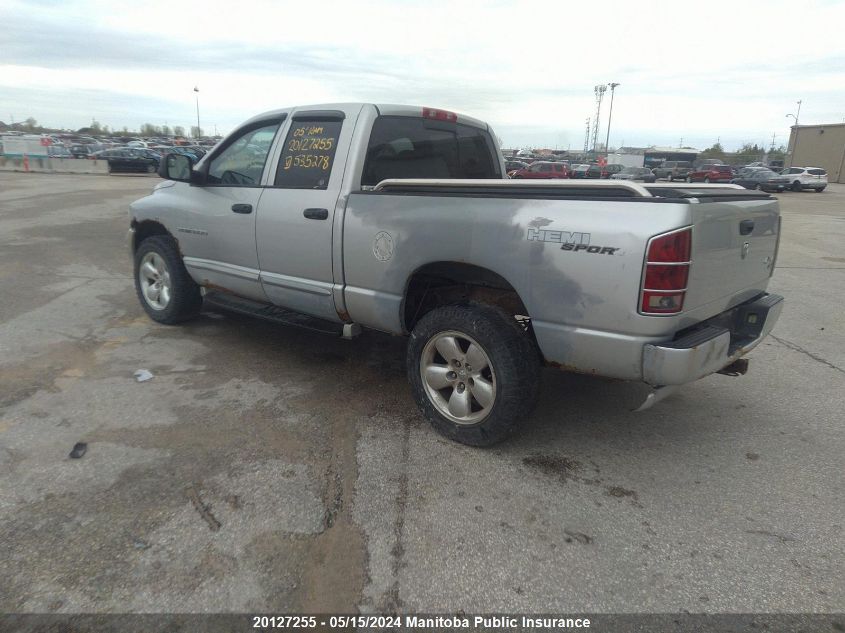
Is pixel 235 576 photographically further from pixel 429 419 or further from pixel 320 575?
pixel 429 419

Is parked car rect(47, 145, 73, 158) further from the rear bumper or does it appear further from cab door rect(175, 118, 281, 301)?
the rear bumper

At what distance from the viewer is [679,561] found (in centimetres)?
256

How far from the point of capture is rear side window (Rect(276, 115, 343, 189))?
4094 mm

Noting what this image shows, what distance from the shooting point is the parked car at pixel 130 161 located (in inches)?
1233

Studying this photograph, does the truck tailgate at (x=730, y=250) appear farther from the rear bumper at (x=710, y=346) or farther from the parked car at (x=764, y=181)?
the parked car at (x=764, y=181)

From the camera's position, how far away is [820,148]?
52.4 metres

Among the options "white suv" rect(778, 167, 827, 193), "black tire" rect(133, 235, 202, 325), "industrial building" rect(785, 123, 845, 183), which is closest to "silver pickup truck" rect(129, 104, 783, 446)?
"black tire" rect(133, 235, 202, 325)

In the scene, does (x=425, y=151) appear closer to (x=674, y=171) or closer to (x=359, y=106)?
(x=359, y=106)

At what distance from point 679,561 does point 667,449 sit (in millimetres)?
Answer: 1099

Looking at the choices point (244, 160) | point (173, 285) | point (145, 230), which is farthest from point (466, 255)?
point (145, 230)

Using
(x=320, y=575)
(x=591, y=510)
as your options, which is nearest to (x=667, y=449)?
(x=591, y=510)

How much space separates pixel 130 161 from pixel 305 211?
3190 centimetres

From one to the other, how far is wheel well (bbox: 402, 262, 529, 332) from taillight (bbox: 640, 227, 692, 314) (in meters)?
0.77

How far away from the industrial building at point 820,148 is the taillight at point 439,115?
57583mm
